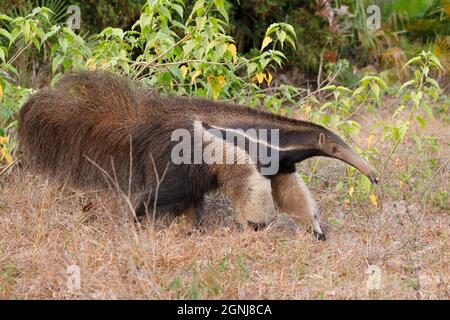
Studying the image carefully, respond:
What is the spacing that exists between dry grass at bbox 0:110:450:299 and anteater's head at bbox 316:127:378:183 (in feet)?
1.81

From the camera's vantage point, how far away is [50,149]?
6578 mm

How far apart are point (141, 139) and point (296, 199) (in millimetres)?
1461

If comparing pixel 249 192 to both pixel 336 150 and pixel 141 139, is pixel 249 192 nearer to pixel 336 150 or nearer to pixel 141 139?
pixel 336 150

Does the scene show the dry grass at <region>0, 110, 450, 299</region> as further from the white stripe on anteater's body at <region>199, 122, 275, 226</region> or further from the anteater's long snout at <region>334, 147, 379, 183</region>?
the anteater's long snout at <region>334, 147, 379, 183</region>

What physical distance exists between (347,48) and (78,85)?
7.60 meters

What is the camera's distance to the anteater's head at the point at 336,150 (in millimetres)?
6578

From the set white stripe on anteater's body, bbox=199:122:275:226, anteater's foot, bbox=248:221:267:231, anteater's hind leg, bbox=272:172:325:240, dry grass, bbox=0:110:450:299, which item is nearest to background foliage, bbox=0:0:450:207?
Result: dry grass, bbox=0:110:450:299

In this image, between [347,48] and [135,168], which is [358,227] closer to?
[135,168]

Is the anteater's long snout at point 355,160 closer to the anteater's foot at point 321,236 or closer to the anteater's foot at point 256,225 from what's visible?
the anteater's foot at point 321,236

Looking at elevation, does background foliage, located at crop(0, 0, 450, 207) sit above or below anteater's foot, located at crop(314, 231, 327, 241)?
above

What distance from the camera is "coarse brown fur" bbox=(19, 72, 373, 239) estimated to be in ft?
21.1

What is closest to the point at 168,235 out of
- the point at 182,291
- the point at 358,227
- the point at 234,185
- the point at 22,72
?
the point at 234,185

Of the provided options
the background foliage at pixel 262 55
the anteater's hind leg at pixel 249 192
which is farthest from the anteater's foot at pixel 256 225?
the background foliage at pixel 262 55

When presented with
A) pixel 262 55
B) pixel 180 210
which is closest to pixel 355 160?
pixel 262 55
